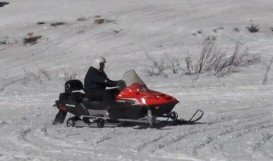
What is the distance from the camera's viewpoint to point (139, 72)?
800 inches

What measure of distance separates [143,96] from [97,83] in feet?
3.18

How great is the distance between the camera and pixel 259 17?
2580 centimetres

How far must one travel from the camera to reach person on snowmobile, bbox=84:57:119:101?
1234 centimetres

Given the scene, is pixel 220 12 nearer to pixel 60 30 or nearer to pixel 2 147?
pixel 60 30

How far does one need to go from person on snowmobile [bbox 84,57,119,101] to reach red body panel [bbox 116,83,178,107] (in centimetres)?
31

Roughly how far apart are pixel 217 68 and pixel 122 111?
800 cm

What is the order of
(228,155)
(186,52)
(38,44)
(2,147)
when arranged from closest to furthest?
(228,155) < (2,147) < (186,52) < (38,44)

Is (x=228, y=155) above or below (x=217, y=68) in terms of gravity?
above

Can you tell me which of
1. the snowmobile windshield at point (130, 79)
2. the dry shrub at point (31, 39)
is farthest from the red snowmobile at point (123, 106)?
the dry shrub at point (31, 39)

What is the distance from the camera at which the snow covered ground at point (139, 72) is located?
9945mm

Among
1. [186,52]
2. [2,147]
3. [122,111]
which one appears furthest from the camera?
Result: [186,52]

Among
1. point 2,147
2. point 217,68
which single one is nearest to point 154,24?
point 217,68

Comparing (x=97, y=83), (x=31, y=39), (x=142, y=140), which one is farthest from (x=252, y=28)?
(x=142, y=140)

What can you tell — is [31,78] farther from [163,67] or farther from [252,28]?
[252,28]
